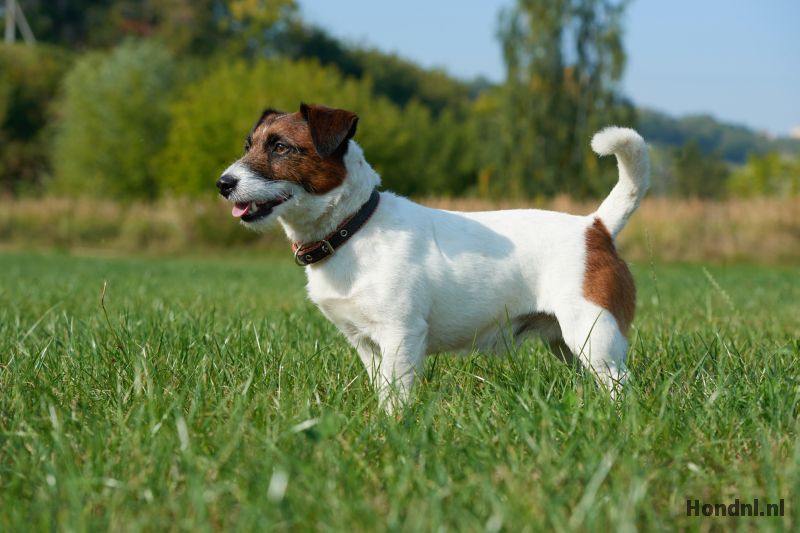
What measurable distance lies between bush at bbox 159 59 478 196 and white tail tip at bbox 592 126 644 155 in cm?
2496

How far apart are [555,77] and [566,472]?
30.1m

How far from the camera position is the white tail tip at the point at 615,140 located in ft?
11.6

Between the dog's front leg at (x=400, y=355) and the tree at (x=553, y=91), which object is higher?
the dog's front leg at (x=400, y=355)

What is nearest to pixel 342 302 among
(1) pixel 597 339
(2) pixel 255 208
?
(2) pixel 255 208

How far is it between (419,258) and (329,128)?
2.30ft

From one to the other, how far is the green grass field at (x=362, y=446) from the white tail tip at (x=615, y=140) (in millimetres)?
993

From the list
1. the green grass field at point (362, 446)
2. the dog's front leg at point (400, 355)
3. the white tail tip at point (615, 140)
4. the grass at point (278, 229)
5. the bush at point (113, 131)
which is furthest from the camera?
the bush at point (113, 131)

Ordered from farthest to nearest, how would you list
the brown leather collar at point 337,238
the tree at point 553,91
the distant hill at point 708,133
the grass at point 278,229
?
the distant hill at point 708,133 → the tree at point 553,91 → the grass at point 278,229 → the brown leather collar at point 337,238

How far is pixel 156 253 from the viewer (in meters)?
22.9

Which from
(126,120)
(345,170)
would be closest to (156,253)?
(126,120)

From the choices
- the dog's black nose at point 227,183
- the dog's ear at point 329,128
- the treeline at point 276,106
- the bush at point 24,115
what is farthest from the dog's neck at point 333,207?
the bush at point 24,115

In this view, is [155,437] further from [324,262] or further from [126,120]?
[126,120]

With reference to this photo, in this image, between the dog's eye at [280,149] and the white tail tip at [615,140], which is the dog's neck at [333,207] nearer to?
the dog's eye at [280,149]

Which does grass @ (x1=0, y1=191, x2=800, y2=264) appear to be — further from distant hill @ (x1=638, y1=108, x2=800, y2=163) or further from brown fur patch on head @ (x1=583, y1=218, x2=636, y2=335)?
distant hill @ (x1=638, y1=108, x2=800, y2=163)
